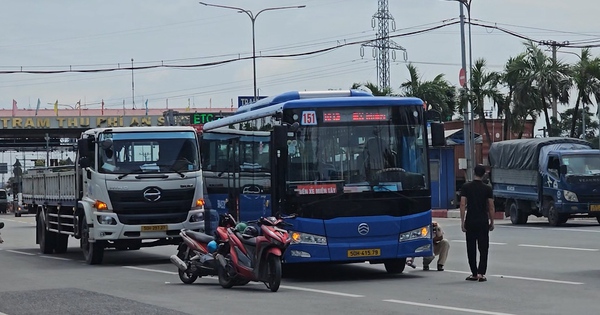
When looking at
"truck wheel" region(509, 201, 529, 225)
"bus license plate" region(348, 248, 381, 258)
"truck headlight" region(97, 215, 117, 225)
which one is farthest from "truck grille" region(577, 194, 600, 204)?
"bus license plate" region(348, 248, 381, 258)

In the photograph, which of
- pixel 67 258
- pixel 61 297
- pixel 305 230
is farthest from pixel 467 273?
pixel 67 258

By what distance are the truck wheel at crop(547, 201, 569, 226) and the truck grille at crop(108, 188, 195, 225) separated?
1550 cm

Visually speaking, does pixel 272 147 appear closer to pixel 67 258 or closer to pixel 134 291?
pixel 134 291

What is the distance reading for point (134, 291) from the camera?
1612 cm

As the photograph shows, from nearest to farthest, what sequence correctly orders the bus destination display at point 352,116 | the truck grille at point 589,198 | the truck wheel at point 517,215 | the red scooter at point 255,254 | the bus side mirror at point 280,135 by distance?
the red scooter at point 255,254, the bus side mirror at point 280,135, the bus destination display at point 352,116, the truck grille at point 589,198, the truck wheel at point 517,215

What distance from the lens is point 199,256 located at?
57.7 ft

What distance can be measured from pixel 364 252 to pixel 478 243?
175 centimetres

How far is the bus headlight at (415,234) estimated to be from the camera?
17.5 meters

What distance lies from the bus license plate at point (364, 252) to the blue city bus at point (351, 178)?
2 cm

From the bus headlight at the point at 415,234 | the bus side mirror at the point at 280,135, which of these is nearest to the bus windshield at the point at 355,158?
the bus side mirror at the point at 280,135

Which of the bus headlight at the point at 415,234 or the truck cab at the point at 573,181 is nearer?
the bus headlight at the point at 415,234

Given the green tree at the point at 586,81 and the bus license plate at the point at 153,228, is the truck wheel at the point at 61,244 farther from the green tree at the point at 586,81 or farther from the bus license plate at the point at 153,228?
the green tree at the point at 586,81

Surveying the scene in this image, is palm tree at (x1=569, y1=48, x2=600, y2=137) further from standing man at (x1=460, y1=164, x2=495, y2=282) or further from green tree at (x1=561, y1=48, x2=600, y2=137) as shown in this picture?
standing man at (x1=460, y1=164, x2=495, y2=282)

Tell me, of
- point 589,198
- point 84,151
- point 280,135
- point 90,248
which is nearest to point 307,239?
point 280,135
